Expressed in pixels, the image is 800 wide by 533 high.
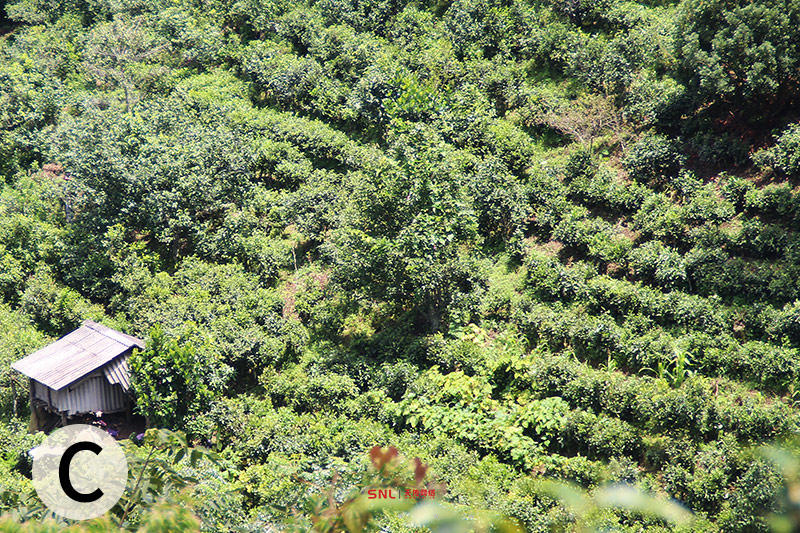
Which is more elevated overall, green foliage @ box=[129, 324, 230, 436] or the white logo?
the white logo

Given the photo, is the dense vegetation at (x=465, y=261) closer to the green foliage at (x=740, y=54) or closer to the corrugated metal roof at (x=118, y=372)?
the green foliage at (x=740, y=54)

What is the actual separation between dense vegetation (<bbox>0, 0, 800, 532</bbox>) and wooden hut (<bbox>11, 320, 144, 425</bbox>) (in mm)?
864

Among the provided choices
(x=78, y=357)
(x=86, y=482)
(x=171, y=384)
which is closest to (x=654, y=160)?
(x=171, y=384)

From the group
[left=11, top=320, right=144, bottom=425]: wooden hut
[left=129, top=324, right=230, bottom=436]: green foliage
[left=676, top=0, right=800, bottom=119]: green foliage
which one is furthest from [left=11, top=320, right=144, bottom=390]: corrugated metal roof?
[left=676, top=0, right=800, bottom=119]: green foliage

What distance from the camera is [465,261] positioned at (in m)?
15.2

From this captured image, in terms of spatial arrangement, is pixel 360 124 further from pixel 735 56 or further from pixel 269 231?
pixel 735 56

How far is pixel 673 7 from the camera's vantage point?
68.8 feet

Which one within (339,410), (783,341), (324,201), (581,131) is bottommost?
(339,410)

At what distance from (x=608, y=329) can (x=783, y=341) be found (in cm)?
310

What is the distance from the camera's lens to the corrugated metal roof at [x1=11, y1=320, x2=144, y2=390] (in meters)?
14.2

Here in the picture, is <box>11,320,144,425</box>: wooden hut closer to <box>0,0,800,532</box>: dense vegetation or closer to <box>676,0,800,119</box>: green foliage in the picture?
<box>0,0,800,532</box>: dense vegetation

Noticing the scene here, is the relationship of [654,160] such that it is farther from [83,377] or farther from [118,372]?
[83,377]

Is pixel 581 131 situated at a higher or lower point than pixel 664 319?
higher

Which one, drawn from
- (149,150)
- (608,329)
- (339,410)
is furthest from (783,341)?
(149,150)
